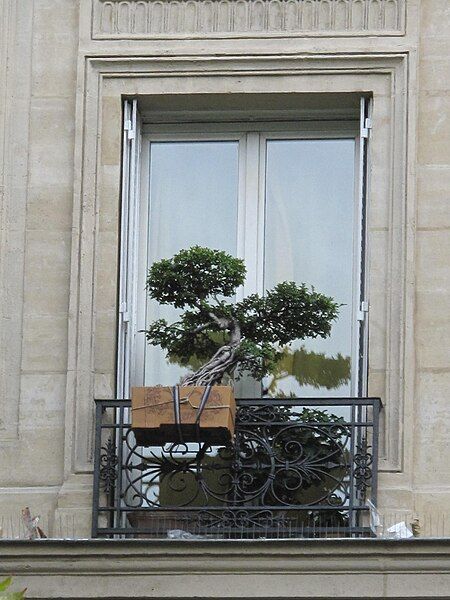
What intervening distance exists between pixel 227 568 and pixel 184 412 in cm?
94

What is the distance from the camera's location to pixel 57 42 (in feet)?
49.1

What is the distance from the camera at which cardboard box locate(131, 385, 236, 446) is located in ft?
44.3

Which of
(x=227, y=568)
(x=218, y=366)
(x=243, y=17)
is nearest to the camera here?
(x=227, y=568)

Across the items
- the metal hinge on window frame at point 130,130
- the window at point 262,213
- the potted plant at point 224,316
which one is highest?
the metal hinge on window frame at point 130,130

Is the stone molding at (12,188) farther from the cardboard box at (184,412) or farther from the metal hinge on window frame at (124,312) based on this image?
the cardboard box at (184,412)

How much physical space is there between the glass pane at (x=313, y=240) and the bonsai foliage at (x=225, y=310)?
0.48m

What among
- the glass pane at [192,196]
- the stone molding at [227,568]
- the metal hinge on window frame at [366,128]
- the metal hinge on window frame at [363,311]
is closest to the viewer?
the stone molding at [227,568]

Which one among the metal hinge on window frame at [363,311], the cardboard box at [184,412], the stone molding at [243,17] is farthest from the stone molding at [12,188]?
the metal hinge on window frame at [363,311]

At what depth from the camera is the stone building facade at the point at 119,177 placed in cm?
1412

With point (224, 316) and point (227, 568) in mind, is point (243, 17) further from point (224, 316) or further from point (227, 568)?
point (227, 568)

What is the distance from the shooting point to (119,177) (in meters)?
14.7

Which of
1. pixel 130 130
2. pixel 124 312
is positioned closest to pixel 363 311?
pixel 124 312

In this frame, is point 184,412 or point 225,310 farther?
point 225,310

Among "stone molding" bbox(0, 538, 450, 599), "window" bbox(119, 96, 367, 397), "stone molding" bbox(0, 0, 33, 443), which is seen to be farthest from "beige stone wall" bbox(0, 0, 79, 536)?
"stone molding" bbox(0, 538, 450, 599)
